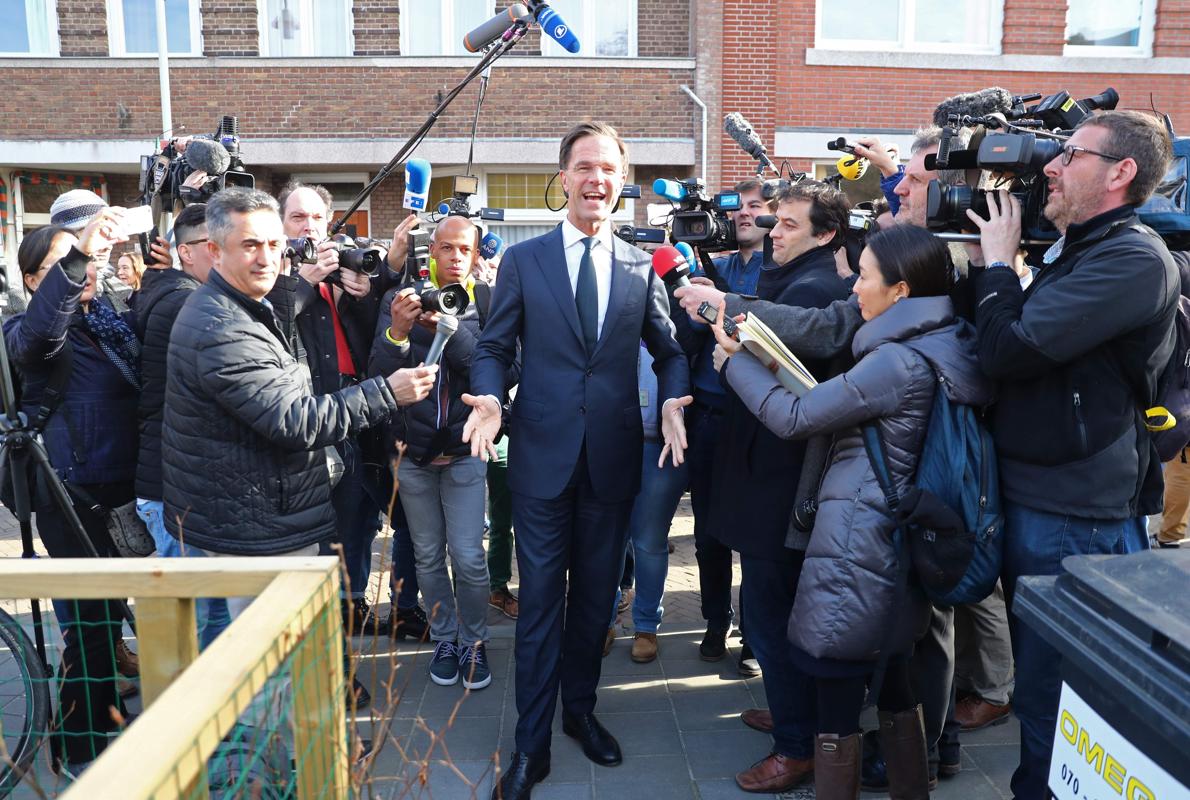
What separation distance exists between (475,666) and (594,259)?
184 centimetres

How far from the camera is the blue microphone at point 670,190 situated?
3.65m

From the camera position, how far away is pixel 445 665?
4.01 metres

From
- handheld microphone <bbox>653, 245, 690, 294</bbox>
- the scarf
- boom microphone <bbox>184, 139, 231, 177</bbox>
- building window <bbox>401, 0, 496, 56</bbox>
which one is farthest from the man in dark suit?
building window <bbox>401, 0, 496, 56</bbox>

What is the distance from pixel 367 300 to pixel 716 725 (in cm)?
236

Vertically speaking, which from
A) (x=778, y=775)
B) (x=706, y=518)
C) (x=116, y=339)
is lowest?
(x=778, y=775)

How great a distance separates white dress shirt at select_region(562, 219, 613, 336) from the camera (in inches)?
129

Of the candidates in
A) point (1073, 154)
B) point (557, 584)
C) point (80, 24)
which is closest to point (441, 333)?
point (557, 584)

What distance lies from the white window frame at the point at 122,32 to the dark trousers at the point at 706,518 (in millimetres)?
11360

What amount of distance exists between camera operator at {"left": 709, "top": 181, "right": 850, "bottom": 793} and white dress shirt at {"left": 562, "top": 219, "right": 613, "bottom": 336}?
0.60 m

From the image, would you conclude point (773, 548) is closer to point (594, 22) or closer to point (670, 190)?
point (670, 190)

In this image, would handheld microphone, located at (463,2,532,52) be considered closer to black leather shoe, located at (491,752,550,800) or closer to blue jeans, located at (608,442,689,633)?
blue jeans, located at (608,442,689,633)

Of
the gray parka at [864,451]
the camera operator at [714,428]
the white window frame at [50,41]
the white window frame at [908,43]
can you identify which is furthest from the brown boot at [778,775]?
the white window frame at [50,41]

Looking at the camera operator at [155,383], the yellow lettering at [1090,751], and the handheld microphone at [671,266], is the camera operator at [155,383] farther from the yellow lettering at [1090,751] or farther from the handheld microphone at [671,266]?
the yellow lettering at [1090,751]

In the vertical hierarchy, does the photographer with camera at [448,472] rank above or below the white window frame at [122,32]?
below
